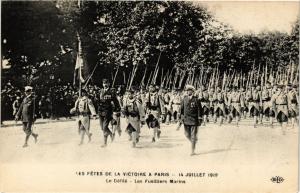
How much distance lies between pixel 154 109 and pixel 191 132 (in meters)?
1.67

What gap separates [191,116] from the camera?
9.56m

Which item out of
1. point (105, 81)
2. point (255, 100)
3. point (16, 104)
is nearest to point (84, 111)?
point (105, 81)

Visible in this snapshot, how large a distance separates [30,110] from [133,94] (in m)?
1.95

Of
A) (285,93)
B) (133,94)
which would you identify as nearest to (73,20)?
(133,94)

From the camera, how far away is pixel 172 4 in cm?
1009

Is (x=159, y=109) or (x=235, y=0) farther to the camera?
(x=159, y=109)

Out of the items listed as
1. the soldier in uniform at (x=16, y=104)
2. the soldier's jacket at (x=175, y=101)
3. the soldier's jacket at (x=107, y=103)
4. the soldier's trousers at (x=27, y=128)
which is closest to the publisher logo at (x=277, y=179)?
the soldier's jacket at (x=107, y=103)

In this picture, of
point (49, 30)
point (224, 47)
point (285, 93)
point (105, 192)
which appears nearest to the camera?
point (105, 192)

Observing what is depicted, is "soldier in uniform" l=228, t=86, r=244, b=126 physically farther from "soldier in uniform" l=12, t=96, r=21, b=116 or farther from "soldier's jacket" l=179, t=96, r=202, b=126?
"soldier in uniform" l=12, t=96, r=21, b=116

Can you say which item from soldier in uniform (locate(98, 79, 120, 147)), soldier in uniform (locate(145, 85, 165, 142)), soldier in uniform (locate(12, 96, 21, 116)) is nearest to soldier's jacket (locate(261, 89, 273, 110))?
soldier in uniform (locate(145, 85, 165, 142))

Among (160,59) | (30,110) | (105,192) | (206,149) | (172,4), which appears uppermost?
(172,4)

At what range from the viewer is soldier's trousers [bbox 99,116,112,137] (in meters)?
9.97

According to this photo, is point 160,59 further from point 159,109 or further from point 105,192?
point 105,192

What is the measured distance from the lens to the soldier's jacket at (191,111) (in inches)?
376
